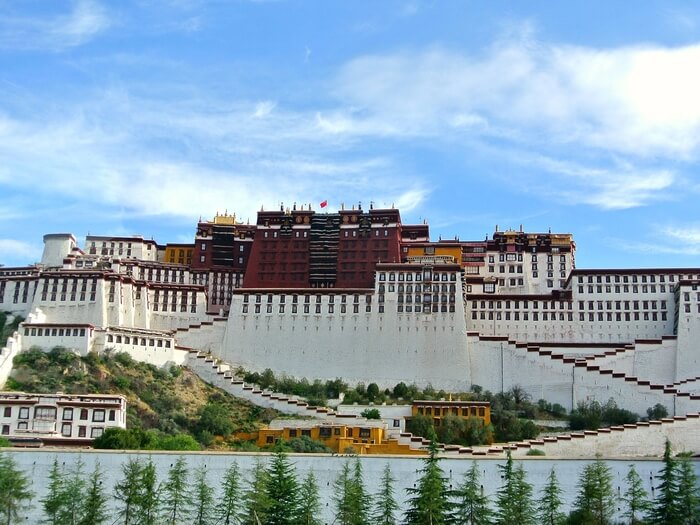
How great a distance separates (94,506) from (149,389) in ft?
97.3

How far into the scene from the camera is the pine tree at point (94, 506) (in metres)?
55.2

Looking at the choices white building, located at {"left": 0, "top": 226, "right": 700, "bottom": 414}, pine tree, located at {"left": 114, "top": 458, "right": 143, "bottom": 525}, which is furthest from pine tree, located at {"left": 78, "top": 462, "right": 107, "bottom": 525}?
white building, located at {"left": 0, "top": 226, "right": 700, "bottom": 414}

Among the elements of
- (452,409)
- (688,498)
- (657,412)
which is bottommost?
(688,498)

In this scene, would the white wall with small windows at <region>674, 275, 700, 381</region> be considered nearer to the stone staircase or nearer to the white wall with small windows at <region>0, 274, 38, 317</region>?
the stone staircase

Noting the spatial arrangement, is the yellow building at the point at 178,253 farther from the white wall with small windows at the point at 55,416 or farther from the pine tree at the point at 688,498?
the pine tree at the point at 688,498

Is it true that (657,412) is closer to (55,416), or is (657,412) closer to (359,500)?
(359,500)

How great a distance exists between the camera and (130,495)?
56.2m

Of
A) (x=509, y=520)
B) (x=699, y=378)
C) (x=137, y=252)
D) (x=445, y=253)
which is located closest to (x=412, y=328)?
(x=445, y=253)

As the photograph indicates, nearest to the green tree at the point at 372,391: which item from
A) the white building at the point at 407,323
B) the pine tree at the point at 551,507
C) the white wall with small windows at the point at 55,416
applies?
the white building at the point at 407,323

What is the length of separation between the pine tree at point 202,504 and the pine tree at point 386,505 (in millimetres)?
7931

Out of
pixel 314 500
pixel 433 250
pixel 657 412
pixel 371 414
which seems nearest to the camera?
pixel 314 500

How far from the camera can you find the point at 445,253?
343 feet

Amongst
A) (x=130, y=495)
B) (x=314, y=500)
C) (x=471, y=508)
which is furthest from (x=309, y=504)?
(x=130, y=495)

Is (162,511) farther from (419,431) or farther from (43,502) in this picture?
→ (419,431)
